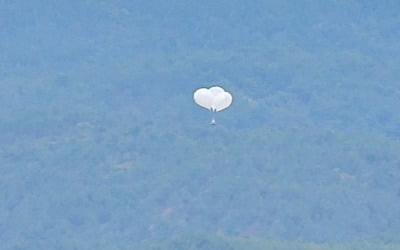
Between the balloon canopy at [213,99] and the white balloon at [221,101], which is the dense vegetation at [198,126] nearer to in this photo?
the balloon canopy at [213,99]

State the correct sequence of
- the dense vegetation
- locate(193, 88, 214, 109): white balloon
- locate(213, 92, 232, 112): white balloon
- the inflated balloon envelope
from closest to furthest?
locate(213, 92, 232, 112): white balloon < the inflated balloon envelope < locate(193, 88, 214, 109): white balloon < the dense vegetation

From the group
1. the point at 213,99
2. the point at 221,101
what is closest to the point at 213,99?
the point at 213,99

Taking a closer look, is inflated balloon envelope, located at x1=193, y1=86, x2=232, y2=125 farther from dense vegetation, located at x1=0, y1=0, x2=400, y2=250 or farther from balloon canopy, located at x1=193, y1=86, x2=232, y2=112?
dense vegetation, located at x1=0, y1=0, x2=400, y2=250

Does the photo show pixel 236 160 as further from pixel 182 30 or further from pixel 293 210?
pixel 182 30

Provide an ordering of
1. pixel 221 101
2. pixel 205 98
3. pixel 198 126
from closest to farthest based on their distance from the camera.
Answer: pixel 221 101
pixel 205 98
pixel 198 126

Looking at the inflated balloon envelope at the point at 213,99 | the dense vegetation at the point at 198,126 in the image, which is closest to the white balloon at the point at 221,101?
the inflated balloon envelope at the point at 213,99

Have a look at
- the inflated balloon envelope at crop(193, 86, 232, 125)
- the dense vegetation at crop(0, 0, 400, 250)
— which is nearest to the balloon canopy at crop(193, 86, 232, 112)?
the inflated balloon envelope at crop(193, 86, 232, 125)

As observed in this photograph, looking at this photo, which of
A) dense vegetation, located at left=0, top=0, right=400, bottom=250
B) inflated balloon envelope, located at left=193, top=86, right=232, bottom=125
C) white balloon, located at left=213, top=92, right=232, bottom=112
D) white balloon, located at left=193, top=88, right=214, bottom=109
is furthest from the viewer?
dense vegetation, located at left=0, top=0, right=400, bottom=250

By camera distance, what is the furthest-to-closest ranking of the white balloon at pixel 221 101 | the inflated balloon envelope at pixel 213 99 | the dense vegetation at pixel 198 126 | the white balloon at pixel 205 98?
the dense vegetation at pixel 198 126
the white balloon at pixel 205 98
the inflated balloon envelope at pixel 213 99
the white balloon at pixel 221 101

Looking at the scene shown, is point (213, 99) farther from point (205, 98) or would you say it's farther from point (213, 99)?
point (205, 98)

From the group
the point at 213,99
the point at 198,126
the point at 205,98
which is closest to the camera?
the point at 213,99
